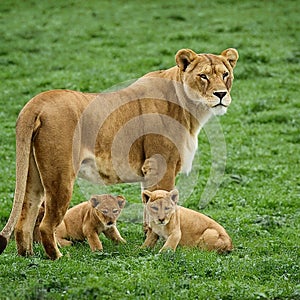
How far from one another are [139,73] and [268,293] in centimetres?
1159

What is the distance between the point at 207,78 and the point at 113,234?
2.19m

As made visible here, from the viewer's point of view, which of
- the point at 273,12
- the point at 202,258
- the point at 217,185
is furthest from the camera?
the point at 273,12

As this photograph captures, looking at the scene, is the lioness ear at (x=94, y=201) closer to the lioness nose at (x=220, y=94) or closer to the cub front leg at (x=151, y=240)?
the cub front leg at (x=151, y=240)

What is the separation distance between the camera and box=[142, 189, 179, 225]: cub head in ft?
27.9

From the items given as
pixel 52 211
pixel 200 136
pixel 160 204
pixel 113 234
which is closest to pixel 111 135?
pixel 160 204

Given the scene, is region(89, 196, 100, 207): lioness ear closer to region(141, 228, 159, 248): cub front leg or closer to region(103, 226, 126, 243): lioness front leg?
region(103, 226, 126, 243): lioness front leg

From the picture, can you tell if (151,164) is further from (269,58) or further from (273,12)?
(273,12)

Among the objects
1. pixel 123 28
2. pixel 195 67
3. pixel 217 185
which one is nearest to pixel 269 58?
pixel 123 28

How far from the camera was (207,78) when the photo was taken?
28.4 ft

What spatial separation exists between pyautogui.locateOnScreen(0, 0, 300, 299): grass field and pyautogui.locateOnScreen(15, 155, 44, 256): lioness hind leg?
0.62 ft

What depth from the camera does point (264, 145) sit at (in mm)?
14602

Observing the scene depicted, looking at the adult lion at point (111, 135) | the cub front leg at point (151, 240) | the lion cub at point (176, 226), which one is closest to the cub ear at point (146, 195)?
the lion cub at point (176, 226)

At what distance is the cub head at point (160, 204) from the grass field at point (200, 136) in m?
0.42

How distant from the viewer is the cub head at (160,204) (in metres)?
8.50
